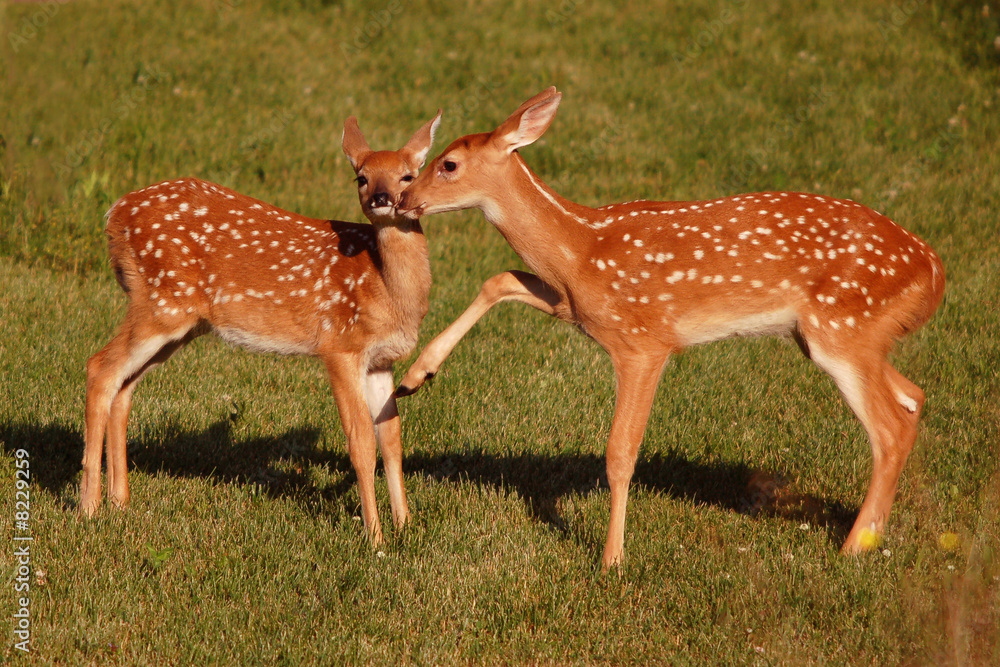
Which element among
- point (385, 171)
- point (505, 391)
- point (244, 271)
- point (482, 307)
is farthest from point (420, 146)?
point (505, 391)

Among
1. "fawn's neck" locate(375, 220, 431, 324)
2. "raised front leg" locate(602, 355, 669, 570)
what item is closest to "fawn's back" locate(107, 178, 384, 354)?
"fawn's neck" locate(375, 220, 431, 324)

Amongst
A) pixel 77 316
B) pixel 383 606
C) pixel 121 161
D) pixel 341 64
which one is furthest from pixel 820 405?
pixel 341 64

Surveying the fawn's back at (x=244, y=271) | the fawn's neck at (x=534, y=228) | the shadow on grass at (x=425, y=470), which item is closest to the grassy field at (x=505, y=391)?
the shadow on grass at (x=425, y=470)

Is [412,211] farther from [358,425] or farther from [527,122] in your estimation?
[358,425]

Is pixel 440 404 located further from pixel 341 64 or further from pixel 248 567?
pixel 341 64

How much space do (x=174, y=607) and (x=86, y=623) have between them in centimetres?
36

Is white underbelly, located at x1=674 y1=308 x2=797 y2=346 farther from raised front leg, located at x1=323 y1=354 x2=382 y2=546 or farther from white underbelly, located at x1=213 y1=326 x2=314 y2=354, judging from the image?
white underbelly, located at x1=213 y1=326 x2=314 y2=354

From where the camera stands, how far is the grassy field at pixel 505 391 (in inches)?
184

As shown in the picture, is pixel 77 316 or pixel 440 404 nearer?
pixel 440 404

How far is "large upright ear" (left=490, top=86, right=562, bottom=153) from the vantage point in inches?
204

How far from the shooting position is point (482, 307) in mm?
5344

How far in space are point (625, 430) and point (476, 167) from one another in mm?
1459

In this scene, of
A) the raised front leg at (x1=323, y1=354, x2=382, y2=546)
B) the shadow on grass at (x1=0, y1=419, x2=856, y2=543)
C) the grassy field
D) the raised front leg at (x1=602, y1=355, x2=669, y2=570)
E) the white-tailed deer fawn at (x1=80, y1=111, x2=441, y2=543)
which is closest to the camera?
the grassy field

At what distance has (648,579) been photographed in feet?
16.3
